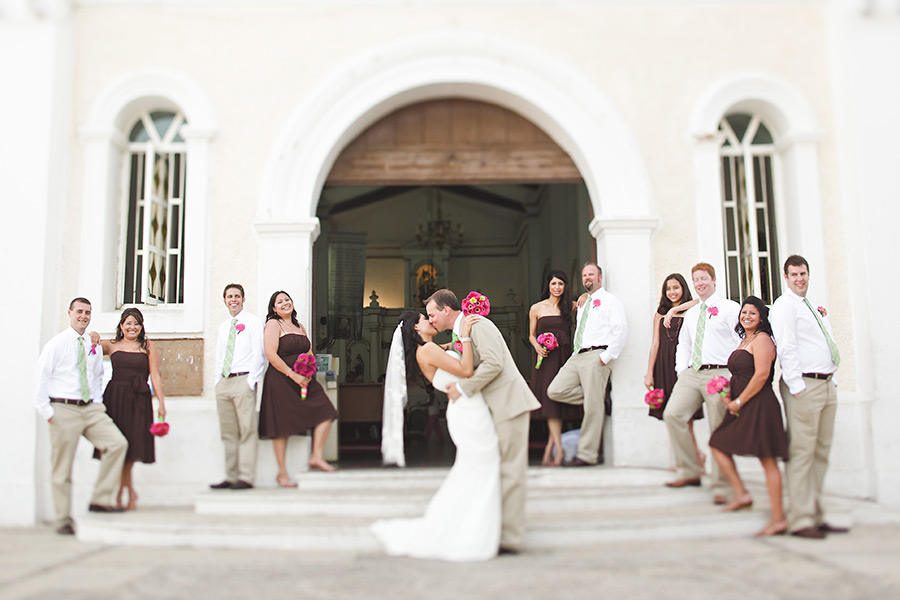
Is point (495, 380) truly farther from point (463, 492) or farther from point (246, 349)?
point (246, 349)

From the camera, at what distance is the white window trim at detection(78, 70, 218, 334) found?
779cm

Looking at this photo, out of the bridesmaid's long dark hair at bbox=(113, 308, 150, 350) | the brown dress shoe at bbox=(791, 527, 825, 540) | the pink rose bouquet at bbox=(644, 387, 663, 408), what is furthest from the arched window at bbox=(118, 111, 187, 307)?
the brown dress shoe at bbox=(791, 527, 825, 540)

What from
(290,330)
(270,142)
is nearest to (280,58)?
(270,142)

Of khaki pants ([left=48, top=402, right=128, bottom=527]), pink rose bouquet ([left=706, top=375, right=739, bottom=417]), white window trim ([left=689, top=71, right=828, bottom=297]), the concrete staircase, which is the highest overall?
white window trim ([left=689, top=71, right=828, bottom=297])

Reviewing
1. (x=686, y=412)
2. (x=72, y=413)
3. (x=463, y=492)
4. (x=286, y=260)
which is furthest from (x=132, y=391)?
(x=686, y=412)

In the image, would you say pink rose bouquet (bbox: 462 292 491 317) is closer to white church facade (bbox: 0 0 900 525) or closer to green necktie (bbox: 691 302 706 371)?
green necktie (bbox: 691 302 706 371)

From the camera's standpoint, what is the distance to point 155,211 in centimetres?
834

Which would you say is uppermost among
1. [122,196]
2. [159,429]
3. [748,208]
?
[122,196]

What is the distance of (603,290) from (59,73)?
5682 mm

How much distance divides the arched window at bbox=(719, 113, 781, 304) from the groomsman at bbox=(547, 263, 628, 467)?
158 centimetres

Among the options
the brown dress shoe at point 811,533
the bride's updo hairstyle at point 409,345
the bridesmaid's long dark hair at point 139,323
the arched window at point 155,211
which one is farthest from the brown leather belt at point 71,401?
the brown dress shoe at point 811,533

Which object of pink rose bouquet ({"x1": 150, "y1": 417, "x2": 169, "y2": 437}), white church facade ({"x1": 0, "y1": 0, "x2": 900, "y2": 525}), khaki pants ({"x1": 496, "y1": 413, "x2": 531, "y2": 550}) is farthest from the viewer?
white church facade ({"x1": 0, "y1": 0, "x2": 900, "y2": 525})

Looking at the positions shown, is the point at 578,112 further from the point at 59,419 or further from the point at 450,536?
the point at 59,419

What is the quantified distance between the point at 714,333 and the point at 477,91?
3.57 meters
